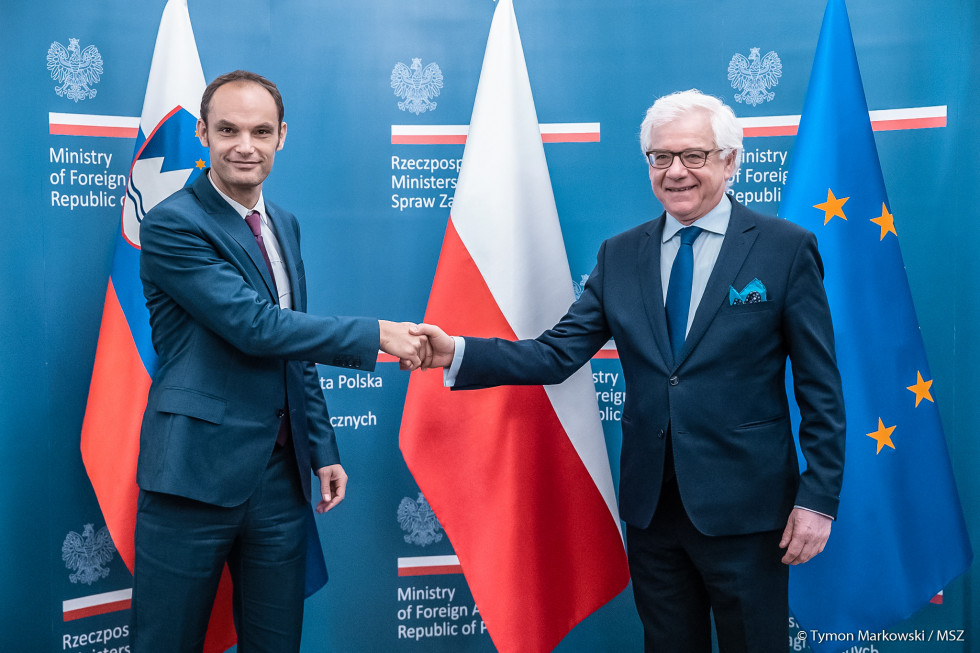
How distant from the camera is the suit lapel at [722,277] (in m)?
1.84

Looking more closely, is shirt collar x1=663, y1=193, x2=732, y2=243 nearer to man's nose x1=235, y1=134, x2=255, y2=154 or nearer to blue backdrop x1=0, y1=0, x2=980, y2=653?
blue backdrop x1=0, y1=0, x2=980, y2=653

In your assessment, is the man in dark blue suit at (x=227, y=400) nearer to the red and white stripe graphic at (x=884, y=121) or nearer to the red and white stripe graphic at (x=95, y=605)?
the red and white stripe graphic at (x=95, y=605)

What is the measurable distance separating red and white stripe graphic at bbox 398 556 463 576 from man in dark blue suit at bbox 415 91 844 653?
3.74 feet

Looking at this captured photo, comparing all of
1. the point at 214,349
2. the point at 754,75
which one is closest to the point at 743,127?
the point at 754,75

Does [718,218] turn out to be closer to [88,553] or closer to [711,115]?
[711,115]

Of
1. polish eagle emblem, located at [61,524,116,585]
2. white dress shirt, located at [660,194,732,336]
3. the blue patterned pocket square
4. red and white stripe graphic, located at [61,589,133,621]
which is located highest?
white dress shirt, located at [660,194,732,336]

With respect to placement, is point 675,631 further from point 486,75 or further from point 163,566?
point 486,75

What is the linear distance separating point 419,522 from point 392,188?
135 centimetres

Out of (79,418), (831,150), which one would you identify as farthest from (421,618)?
(831,150)

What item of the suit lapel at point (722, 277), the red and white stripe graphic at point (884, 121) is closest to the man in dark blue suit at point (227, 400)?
the suit lapel at point (722, 277)

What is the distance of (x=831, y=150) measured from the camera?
7.84 feet

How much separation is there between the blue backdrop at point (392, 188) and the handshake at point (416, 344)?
28.0 inches

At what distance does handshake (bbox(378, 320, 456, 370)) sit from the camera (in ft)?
7.03

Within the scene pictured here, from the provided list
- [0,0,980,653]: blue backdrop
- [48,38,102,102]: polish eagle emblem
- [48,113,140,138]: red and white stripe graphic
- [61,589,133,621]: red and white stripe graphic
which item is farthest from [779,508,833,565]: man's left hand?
[48,38,102,102]: polish eagle emblem
